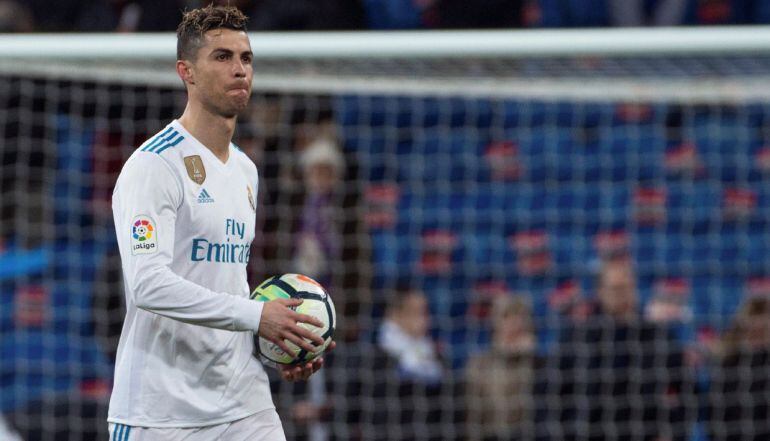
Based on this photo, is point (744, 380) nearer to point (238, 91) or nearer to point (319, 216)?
point (319, 216)

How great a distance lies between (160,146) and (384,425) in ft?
12.3

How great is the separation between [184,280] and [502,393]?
138 inches

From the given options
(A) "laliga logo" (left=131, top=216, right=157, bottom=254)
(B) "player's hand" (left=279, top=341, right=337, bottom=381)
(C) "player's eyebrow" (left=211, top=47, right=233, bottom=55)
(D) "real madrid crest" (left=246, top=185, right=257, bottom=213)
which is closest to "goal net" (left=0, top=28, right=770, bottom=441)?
(D) "real madrid crest" (left=246, top=185, right=257, bottom=213)

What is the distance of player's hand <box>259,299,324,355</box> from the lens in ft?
11.1

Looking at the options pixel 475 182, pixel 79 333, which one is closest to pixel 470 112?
pixel 475 182

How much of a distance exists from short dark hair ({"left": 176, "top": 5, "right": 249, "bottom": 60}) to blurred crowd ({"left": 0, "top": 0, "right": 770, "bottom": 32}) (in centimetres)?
436

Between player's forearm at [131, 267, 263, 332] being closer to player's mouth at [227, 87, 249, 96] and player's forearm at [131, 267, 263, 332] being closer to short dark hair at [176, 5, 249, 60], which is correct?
player's mouth at [227, 87, 249, 96]

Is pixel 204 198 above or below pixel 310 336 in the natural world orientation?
above

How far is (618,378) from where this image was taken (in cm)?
695

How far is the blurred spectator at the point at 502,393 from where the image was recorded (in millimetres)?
6645

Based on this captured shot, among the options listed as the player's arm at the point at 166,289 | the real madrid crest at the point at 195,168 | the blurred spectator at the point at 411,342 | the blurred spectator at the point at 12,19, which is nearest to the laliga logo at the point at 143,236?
the player's arm at the point at 166,289

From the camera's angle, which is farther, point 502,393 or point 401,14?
point 401,14

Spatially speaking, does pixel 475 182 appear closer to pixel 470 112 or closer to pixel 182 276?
pixel 470 112

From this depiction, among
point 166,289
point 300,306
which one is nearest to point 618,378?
point 300,306
